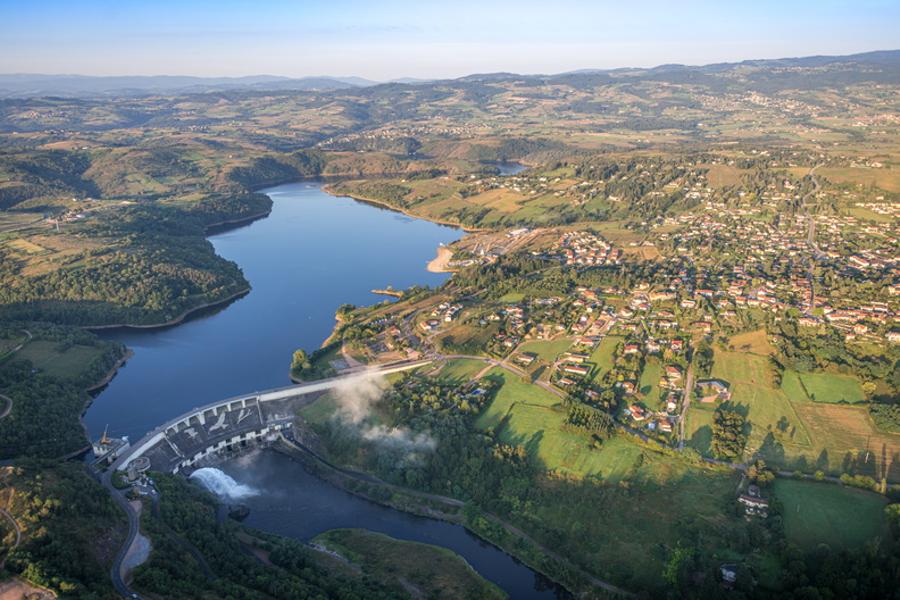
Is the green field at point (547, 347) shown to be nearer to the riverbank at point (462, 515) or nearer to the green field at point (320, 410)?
the green field at point (320, 410)

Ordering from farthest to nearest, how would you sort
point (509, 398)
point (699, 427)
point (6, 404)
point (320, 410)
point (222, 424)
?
Result: point (509, 398) < point (320, 410) < point (222, 424) < point (6, 404) < point (699, 427)

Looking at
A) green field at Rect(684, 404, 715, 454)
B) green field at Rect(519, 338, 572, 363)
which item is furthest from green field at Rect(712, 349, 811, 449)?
green field at Rect(519, 338, 572, 363)

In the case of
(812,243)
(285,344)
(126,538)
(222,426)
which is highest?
(812,243)

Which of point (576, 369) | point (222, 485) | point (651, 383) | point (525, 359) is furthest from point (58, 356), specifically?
point (651, 383)

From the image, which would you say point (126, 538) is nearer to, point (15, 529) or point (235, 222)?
point (15, 529)

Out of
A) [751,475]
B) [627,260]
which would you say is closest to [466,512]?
[751,475]

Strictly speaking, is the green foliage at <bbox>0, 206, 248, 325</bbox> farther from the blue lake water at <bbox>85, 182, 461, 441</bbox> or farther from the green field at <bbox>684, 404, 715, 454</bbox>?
the green field at <bbox>684, 404, 715, 454</bbox>

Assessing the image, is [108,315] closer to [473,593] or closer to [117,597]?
[117,597]
